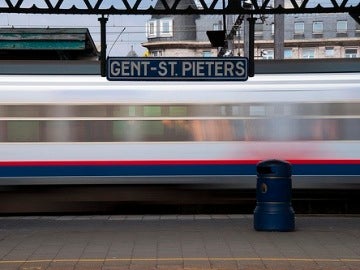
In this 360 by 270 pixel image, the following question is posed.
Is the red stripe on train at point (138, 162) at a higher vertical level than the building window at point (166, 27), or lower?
lower

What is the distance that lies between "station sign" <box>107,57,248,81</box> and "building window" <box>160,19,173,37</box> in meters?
72.8

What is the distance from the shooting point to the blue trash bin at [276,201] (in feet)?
34.0

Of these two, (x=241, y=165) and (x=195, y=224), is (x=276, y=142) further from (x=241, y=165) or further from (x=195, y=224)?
(x=195, y=224)

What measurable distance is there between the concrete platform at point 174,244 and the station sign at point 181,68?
2.22 metres

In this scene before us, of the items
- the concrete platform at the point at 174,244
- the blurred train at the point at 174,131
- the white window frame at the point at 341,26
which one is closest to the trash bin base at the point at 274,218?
the concrete platform at the point at 174,244

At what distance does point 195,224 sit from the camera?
36.9ft

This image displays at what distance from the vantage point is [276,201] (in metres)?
10.4

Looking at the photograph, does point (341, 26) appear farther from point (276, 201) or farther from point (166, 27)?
point (276, 201)

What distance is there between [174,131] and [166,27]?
71589 millimetres

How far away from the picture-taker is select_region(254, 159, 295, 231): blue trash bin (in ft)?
34.0

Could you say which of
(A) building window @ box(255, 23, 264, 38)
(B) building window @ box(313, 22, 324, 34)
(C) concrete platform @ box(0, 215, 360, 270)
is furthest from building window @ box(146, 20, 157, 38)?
(C) concrete platform @ box(0, 215, 360, 270)

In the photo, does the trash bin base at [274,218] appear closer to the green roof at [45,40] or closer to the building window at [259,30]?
the green roof at [45,40]

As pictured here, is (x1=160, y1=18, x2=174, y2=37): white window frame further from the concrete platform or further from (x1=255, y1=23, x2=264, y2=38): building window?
the concrete platform

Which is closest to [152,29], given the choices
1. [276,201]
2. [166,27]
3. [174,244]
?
[166,27]
